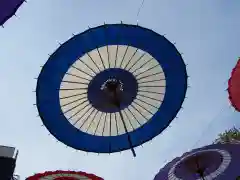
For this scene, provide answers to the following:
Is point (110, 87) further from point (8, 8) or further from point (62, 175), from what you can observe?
point (62, 175)

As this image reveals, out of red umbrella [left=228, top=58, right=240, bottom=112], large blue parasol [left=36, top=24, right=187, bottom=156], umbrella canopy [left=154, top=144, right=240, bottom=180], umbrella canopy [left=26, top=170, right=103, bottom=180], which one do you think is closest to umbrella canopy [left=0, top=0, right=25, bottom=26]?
large blue parasol [left=36, top=24, right=187, bottom=156]

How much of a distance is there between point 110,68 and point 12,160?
17930 millimetres

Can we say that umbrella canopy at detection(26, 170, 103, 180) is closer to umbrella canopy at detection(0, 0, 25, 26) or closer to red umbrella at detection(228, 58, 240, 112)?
red umbrella at detection(228, 58, 240, 112)

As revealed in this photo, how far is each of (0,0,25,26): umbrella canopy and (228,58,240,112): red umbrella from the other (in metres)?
4.90

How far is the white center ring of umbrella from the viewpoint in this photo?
22.4 ft

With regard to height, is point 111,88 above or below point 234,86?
below

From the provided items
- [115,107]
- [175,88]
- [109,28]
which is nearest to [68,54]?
[109,28]

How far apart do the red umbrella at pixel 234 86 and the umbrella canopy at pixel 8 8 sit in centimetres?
490

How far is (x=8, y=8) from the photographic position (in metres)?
4.52

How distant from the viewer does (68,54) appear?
21.1ft

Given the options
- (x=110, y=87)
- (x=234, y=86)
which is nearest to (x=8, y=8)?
(x=110, y=87)

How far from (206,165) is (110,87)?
13.9 feet

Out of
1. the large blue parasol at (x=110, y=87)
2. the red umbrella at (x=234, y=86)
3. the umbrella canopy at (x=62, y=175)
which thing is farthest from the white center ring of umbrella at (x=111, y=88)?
the umbrella canopy at (x=62, y=175)

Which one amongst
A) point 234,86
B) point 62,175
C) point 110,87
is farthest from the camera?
point 62,175
